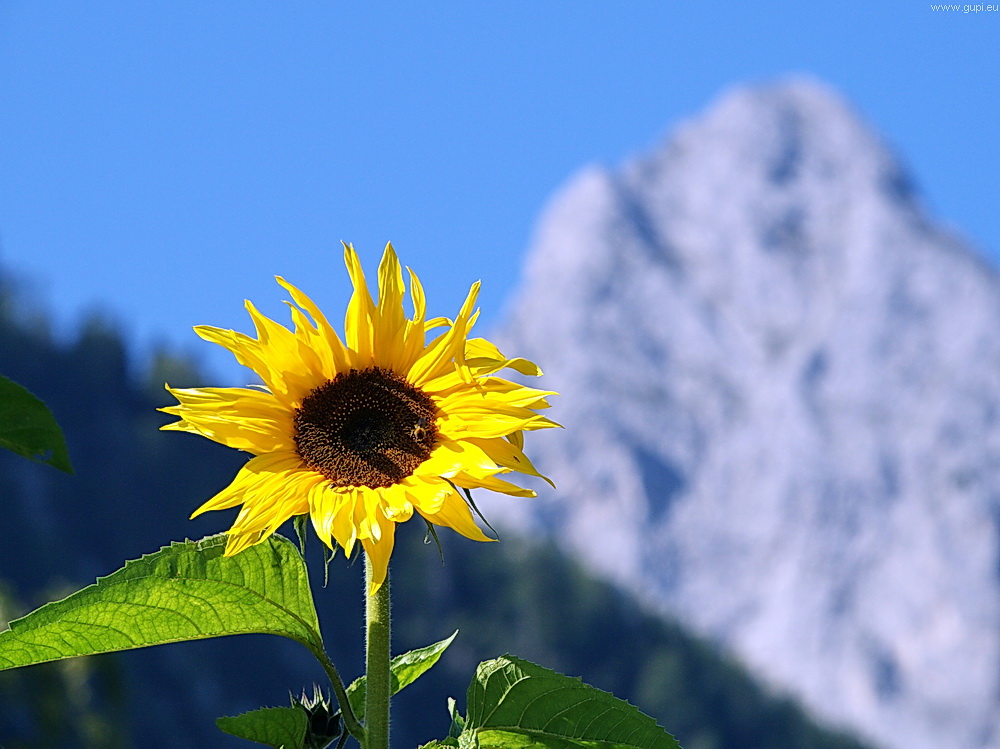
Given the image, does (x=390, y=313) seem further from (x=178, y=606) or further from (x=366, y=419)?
(x=178, y=606)

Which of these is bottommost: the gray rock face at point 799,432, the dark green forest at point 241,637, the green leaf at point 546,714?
the green leaf at point 546,714

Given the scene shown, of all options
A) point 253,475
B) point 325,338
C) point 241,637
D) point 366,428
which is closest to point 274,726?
point 253,475

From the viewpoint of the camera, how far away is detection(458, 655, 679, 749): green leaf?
4.88 feet

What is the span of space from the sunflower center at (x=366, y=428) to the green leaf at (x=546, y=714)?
303mm

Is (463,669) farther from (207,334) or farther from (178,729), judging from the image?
(207,334)

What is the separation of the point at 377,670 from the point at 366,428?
40 centimetres

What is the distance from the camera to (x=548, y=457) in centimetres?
17362

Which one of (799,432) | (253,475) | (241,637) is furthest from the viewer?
(799,432)

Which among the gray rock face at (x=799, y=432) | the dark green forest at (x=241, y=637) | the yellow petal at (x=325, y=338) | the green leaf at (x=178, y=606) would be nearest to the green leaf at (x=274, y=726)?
the green leaf at (x=178, y=606)

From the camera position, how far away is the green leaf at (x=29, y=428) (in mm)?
1472

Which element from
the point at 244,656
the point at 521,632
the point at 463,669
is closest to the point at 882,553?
the point at 521,632

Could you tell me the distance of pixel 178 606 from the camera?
147 centimetres

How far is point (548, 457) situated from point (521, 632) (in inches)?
2540

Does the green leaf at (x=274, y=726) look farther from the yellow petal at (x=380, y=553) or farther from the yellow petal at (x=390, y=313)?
the yellow petal at (x=390, y=313)
